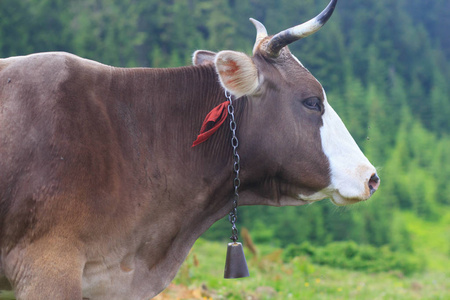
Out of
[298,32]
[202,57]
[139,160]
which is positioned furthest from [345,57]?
[139,160]

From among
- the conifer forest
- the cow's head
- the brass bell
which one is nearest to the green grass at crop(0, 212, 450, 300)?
the brass bell

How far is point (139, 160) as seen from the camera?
3.15m

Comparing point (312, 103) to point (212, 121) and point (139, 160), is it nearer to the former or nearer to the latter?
point (212, 121)

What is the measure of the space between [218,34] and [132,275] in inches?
656

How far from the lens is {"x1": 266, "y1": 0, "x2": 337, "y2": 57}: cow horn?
3.30 m

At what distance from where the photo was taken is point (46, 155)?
279cm

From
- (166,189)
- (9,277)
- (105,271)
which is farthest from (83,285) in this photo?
(166,189)

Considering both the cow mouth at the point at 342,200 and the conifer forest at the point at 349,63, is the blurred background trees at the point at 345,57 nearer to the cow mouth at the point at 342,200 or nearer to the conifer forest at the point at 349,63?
the conifer forest at the point at 349,63

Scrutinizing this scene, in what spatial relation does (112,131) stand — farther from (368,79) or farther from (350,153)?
(368,79)


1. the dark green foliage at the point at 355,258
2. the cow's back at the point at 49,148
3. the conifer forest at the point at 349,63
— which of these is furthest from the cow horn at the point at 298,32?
the conifer forest at the point at 349,63

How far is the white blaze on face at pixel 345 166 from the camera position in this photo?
345cm

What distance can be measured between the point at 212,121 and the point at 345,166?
858 millimetres

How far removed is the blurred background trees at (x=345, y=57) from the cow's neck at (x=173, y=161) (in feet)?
35.3

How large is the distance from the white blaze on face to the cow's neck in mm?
617
